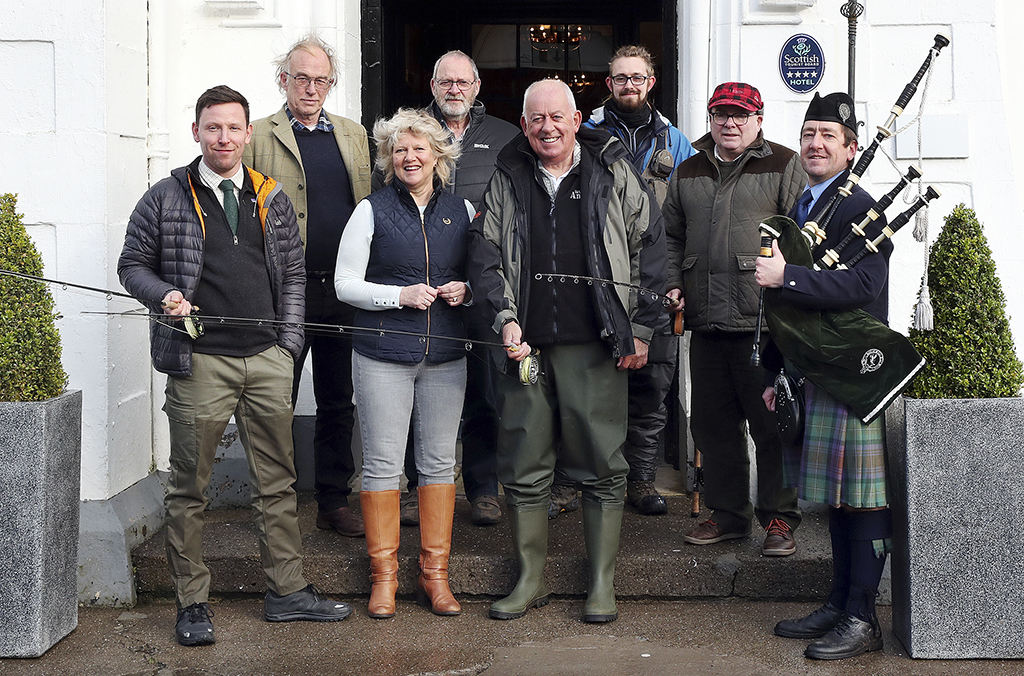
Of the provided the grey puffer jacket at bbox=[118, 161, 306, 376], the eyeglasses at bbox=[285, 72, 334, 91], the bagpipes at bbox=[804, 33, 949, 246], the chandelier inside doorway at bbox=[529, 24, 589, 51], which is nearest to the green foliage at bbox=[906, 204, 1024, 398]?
the bagpipes at bbox=[804, 33, 949, 246]

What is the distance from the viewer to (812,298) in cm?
380

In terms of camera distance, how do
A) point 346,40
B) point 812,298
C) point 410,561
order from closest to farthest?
point 812,298
point 410,561
point 346,40

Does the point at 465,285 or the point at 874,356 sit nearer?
the point at 874,356

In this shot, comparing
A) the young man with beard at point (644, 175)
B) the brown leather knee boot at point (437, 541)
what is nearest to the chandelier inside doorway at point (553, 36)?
the young man with beard at point (644, 175)

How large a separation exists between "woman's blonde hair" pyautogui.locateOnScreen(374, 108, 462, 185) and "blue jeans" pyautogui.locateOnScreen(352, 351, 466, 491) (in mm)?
725

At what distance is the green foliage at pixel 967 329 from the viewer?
12.8 ft

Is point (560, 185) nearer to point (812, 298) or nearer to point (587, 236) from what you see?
point (587, 236)

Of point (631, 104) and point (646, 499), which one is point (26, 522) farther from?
point (631, 104)

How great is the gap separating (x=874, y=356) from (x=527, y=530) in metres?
1.43

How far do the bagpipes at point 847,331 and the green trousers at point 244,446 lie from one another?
183 cm

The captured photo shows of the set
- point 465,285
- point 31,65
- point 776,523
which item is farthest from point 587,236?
point 31,65

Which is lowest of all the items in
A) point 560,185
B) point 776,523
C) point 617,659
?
point 617,659

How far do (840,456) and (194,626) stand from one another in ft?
7.80

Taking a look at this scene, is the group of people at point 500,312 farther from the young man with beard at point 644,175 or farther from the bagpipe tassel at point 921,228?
the young man with beard at point 644,175
